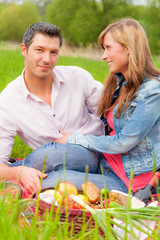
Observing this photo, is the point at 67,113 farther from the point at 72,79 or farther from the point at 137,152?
the point at 137,152

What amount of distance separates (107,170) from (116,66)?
0.90 metres

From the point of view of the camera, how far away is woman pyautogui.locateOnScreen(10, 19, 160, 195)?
280 cm

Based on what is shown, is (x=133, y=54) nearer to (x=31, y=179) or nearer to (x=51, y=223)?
(x=31, y=179)

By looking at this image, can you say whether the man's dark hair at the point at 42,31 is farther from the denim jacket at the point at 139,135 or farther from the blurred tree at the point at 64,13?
the blurred tree at the point at 64,13

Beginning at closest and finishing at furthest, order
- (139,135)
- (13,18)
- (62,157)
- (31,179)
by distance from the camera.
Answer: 1. (139,135)
2. (31,179)
3. (62,157)
4. (13,18)

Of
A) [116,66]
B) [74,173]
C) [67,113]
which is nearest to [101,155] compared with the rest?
[74,173]

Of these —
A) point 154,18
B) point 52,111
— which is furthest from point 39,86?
point 154,18

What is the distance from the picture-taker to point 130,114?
2945 millimetres

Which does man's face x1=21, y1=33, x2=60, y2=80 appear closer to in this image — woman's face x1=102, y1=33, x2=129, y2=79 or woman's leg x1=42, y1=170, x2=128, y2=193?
woman's face x1=102, y1=33, x2=129, y2=79

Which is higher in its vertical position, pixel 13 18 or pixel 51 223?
pixel 13 18

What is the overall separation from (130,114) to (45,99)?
0.92 m

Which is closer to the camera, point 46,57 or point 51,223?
point 51,223

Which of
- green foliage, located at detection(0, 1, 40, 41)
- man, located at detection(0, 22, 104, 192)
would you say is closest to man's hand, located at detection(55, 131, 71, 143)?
man, located at detection(0, 22, 104, 192)

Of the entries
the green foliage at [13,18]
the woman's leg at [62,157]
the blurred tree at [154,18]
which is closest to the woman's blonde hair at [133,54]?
the woman's leg at [62,157]
